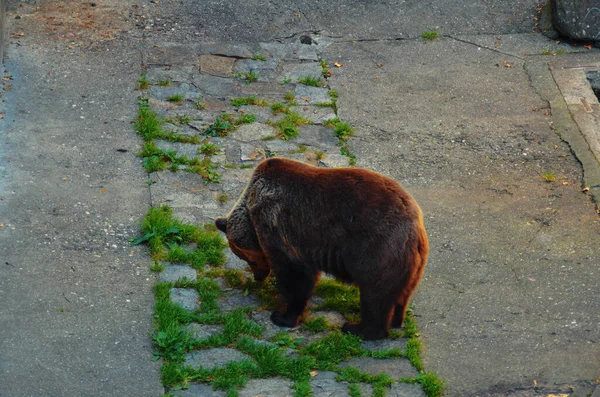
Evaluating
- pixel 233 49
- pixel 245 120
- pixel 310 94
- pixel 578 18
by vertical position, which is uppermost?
pixel 578 18

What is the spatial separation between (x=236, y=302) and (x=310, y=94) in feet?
13.1

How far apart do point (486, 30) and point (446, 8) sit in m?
0.75

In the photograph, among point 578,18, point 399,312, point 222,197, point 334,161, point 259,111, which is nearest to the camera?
point 399,312

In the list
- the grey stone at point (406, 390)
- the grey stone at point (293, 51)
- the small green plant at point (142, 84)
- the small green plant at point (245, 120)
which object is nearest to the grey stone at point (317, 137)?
the small green plant at point (245, 120)

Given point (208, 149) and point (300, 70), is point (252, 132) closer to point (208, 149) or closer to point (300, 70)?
point (208, 149)

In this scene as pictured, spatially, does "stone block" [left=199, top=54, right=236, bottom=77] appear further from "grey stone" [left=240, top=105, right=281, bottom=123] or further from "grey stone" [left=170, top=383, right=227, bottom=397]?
"grey stone" [left=170, top=383, right=227, bottom=397]

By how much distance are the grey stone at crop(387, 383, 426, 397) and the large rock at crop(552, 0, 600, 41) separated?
7.13m

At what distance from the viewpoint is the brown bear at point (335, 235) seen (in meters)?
5.98

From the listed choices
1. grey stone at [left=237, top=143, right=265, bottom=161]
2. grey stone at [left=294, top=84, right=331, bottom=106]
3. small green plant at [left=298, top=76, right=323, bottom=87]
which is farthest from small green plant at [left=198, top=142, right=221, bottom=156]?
small green plant at [left=298, top=76, right=323, bottom=87]

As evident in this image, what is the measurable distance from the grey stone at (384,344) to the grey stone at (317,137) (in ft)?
10.5

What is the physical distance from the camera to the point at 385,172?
28.6ft

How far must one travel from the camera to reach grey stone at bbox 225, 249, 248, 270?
727 centimetres

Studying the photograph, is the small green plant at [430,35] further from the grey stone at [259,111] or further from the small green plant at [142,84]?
the small green plant at [142,84]

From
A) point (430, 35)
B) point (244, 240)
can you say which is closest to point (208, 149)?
point (244, 240)
